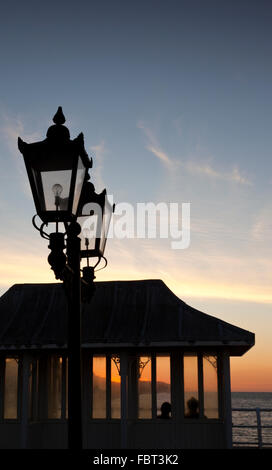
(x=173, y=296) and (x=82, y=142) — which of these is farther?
(x=173, y=296)

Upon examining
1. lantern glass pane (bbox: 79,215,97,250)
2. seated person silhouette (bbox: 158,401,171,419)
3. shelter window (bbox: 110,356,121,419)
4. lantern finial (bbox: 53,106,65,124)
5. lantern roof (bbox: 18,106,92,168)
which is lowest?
seated person silhouette (bbox: 158,401,171,419)

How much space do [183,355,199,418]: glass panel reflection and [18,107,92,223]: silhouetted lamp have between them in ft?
37.5

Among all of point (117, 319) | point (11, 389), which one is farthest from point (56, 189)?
point (11, 389)

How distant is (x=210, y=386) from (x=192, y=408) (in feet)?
2.50

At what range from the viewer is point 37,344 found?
15047 mm

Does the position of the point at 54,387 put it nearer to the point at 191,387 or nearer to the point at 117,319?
the point at 117,319

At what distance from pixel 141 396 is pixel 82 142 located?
39.7 feet

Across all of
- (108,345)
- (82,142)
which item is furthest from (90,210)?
(108,345)

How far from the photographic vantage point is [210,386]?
1557 centimetres

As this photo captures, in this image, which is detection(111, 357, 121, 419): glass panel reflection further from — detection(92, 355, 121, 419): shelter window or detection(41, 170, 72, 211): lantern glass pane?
detection(41, 170, 72, 211): lantern glass pane

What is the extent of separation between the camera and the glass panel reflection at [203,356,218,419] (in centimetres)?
1540

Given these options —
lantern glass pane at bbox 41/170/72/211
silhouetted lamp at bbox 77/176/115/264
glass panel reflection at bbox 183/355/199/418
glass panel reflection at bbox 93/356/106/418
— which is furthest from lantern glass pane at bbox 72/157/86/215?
glass panel reflection at bbox 93/356/106/418

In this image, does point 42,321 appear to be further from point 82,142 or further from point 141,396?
point 82,142
